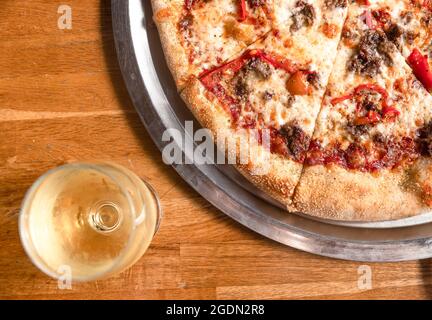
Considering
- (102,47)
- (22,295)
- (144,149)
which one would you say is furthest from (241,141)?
(22,295)

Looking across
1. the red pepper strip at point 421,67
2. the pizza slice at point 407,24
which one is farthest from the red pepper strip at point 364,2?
the red pepper strip at point 421,67

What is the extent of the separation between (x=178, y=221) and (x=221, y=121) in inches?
19.7

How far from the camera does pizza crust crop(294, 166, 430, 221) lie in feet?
7.72

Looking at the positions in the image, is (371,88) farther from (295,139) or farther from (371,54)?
(295,139)

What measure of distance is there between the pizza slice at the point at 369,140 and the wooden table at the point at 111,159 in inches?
12.9

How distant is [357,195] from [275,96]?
1.78ft

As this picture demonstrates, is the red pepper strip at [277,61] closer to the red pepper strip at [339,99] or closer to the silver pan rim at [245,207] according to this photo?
the red pepper strip at [339,99]

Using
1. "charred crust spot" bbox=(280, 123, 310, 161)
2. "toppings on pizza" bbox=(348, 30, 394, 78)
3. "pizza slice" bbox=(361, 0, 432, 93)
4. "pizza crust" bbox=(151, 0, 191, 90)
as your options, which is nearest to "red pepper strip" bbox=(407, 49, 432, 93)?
"pizza slice" bbox=(361, 0, 432, 93)

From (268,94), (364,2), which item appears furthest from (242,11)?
(364,2)

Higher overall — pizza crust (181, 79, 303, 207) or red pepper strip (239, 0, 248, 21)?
red pepper strip (239, 0, 248, 21)

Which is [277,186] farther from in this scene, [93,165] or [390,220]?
[93,165]

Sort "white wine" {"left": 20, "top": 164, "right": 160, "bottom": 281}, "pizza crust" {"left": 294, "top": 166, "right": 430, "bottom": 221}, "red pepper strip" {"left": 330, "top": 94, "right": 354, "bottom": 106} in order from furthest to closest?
"red pepper strip" {"left": 330, "top": 94, "right": 354, "bottom": 106}, "pizza crust" {"left": 294, "top": 166, "right": 430, "bottom": 221}, "white wine" {"left": 20, "top": 164, "right": 160, "bottom": 281}

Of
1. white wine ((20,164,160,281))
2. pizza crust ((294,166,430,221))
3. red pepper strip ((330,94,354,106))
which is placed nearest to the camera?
white wine ((20,164,160,281))

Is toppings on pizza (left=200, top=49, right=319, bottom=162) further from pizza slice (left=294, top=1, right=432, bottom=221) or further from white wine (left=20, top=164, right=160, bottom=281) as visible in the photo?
white wine (left=20, top=164, right=160, bottom=281)
